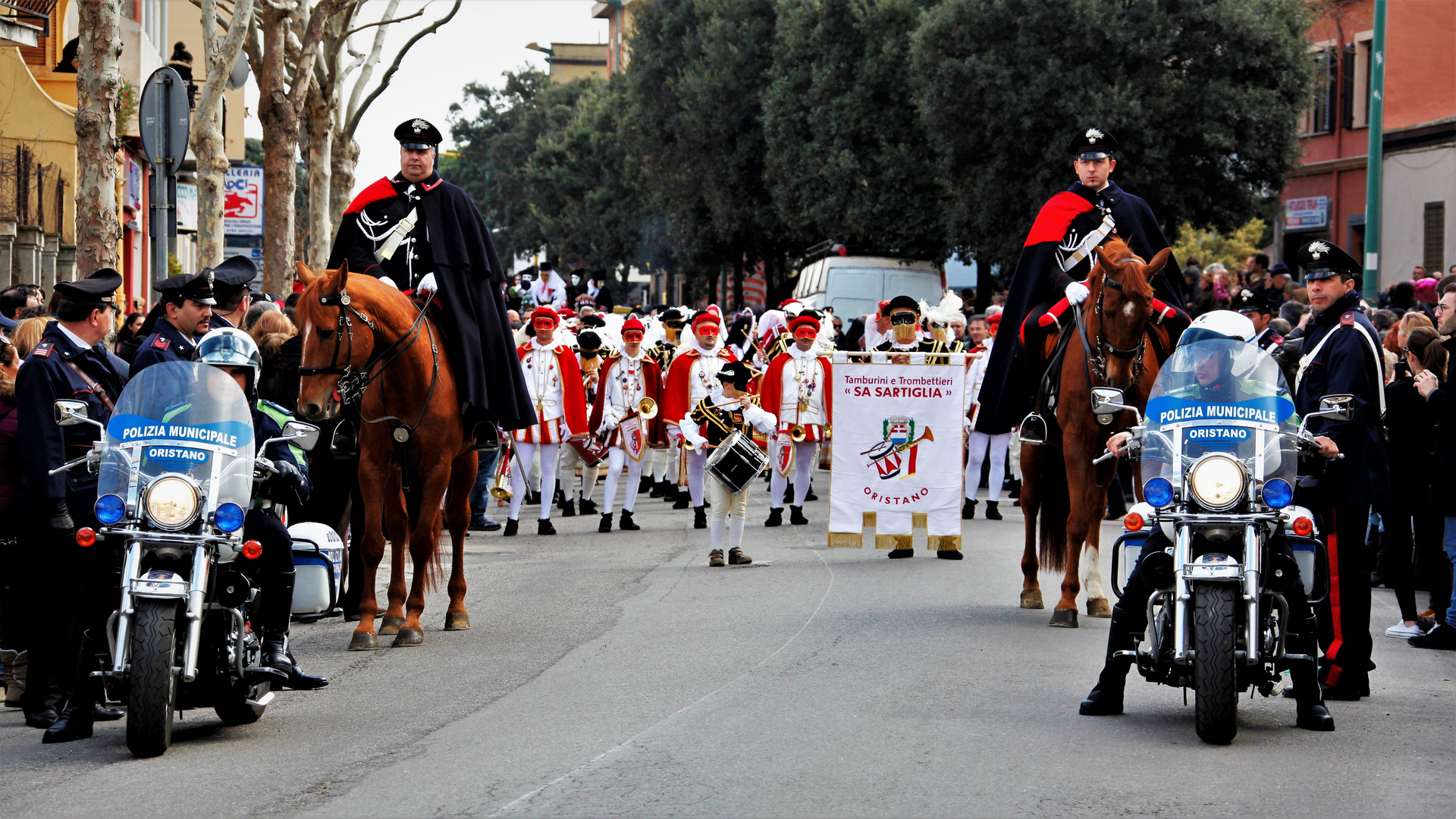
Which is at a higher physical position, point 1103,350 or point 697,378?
point 1103,350

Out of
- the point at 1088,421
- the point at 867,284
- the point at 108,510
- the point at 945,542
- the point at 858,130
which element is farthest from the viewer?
the point at 858,130

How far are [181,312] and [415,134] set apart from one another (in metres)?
2.94

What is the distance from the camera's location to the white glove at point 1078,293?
11.2m

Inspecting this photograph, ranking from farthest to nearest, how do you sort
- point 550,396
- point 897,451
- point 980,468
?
point 980,468 < point 550,396 < point 897,451

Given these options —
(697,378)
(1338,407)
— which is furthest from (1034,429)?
(697,378)

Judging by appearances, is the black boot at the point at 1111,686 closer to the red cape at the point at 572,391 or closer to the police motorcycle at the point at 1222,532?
the police motorcycle at the point at 1222,532

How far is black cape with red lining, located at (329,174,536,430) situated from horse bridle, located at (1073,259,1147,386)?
3406mm

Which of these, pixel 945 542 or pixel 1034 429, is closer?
pixel 1034 429

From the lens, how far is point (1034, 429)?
38.6 feet

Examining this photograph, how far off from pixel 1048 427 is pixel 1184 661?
439 centimetres

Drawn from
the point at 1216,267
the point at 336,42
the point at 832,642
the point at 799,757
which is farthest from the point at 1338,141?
the point at 799,757

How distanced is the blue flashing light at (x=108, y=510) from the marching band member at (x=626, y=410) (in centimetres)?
1090

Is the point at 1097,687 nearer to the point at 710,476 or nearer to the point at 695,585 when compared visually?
the point at 695,585

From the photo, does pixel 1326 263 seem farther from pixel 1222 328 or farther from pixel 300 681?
pixel 300 681
